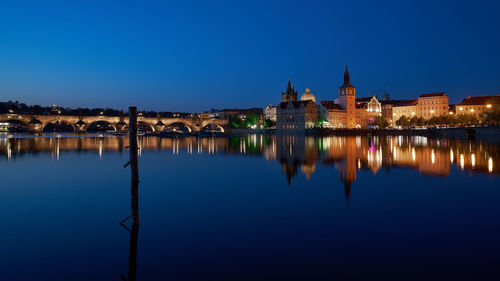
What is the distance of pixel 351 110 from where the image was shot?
4712 inches

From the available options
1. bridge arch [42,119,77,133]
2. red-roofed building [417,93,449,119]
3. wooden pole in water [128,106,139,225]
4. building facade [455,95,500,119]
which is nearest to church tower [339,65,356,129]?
red-roofed building [417,93,449,119]

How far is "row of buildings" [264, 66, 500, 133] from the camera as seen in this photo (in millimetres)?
112050

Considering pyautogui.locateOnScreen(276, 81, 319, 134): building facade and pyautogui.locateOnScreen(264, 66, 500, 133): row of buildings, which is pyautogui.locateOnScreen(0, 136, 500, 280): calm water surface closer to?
pyautogui.locateOnScreen(276, 81, 319, 134): building facade

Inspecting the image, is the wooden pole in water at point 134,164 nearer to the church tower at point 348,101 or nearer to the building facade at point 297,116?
the building facade at point 297,116

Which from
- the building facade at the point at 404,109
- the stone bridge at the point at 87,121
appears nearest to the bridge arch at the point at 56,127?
the stone bridge at the point at 87,121

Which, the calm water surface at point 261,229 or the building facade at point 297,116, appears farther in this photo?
the building facade at point 297,116

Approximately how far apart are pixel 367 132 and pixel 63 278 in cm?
9579

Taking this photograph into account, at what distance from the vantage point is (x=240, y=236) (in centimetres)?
957

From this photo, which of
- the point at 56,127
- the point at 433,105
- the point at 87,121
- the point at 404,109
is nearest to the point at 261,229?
the point at 87,121

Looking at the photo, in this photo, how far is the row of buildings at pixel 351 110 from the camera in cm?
11205

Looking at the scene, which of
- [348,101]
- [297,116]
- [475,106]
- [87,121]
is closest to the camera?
[475,106]

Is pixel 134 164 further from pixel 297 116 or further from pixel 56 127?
pixel 56 127

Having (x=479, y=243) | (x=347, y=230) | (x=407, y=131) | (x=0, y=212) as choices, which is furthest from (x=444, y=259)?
(x=407, y=131)

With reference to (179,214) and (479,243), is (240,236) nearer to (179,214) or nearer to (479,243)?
(179,214)
